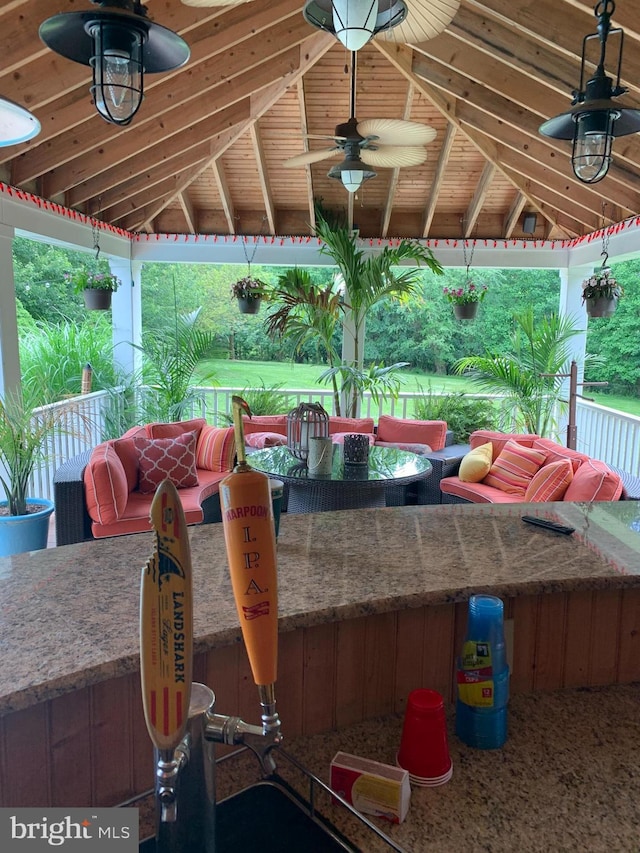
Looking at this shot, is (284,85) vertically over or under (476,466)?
over

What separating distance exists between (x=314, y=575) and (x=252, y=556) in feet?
1.86

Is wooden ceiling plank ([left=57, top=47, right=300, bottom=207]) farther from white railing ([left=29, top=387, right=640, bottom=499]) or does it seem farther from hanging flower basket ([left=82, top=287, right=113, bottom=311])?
white railing ([left=29, top=387, right=640, bottom=499])

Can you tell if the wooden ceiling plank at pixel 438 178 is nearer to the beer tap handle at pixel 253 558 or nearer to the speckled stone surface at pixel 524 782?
the speckled stone surface at pixel 524 782

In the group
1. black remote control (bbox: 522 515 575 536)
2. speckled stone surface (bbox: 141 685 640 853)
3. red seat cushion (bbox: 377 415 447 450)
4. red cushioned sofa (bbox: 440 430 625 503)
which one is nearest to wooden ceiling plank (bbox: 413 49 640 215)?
red cushioned sofa (bbox: 440 430 625 503)

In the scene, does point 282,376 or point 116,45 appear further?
point 282,376

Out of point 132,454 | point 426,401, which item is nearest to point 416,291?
point 426,401

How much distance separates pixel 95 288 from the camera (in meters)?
6.35

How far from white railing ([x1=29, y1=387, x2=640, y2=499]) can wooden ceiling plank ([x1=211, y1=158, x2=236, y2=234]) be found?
1920 mm

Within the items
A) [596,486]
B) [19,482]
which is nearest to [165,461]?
[19,482]

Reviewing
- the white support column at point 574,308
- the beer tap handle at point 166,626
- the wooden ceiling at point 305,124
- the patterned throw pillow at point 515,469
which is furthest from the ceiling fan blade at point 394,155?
the white support column at point 574,308

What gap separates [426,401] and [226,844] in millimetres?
6678

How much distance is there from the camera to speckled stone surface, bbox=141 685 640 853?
964mm

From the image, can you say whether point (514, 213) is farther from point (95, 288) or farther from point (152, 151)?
point (95, 288)

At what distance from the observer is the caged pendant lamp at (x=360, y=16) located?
215cm
